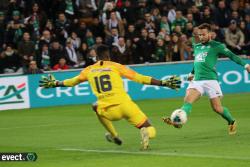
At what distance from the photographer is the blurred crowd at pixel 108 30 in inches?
1045

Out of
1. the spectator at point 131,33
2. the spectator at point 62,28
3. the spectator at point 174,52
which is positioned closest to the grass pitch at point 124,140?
the spectator at point 62,28

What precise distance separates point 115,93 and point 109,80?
250mm

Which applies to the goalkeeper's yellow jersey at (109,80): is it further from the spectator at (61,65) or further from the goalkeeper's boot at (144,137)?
the spectator at (61,65)

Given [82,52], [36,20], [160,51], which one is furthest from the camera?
[160,51]

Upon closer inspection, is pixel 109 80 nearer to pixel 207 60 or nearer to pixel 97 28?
pixel 207 60

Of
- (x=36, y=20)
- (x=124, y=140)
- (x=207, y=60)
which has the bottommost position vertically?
(x=124, y=140)

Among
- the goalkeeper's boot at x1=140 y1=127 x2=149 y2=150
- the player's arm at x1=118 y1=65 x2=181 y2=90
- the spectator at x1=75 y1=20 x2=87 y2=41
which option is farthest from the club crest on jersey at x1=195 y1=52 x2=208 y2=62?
the spectator at x1=75 y1=20 x2=87 y2=41

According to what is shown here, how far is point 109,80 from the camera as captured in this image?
535 inches

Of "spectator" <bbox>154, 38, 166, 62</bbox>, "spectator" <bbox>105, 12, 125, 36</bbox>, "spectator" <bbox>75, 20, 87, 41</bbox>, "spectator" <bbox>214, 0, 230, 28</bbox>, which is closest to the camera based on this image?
"spectator" <bbox>154, 38, 166, 62</bbox>

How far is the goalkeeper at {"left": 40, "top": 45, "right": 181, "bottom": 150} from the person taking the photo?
13398 mm

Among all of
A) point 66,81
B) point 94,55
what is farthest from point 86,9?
point 66,81

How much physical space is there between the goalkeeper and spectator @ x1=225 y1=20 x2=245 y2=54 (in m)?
16.6

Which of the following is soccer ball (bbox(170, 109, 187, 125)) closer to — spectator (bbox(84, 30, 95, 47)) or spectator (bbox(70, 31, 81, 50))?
spectator (bbox(70, 31, 81, 50))

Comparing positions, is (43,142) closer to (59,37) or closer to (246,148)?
(246,148)
